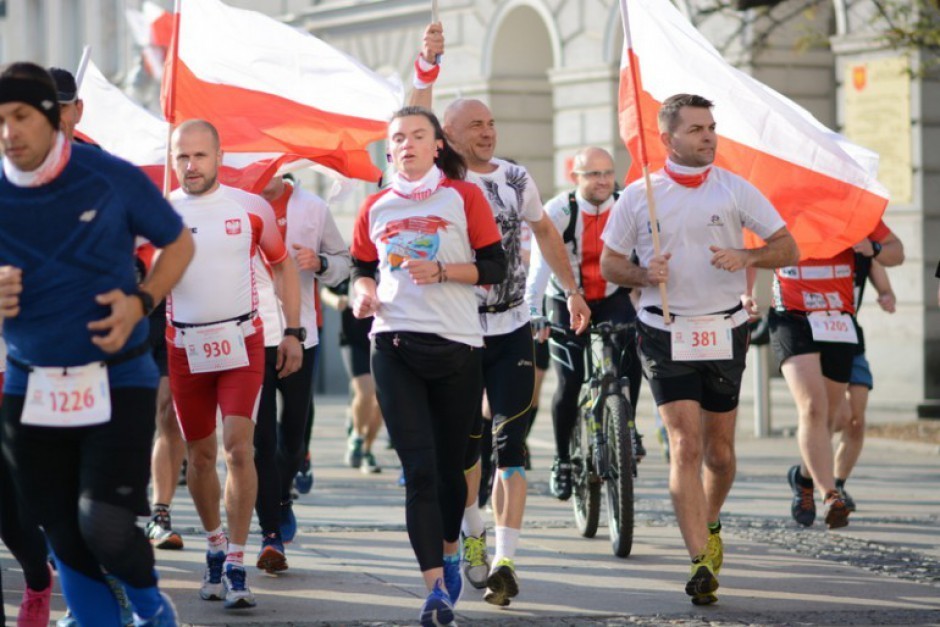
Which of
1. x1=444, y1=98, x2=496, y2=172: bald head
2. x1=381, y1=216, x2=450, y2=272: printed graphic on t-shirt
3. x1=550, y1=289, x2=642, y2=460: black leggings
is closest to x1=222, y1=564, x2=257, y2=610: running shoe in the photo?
x1=381, y1=216, x2=450, y2=272: printed graphic on t-shirt

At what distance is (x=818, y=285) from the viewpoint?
410 inches

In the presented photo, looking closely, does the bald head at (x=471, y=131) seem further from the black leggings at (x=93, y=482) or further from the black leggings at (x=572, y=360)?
the black leggings at (x=93, y=482)

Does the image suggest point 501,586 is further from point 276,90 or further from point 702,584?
Result: point 276,90

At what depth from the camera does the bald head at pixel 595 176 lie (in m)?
10.1

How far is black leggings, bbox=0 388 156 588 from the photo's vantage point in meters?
5.49

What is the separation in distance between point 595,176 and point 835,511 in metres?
2.15

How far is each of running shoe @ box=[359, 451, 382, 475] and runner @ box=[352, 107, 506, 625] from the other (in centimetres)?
662

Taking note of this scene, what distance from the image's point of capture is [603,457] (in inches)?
368

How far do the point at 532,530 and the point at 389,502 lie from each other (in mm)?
1751

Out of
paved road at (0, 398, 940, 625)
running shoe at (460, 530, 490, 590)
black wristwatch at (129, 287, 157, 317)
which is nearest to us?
black wristwatch at (129, 287, 157, 317)

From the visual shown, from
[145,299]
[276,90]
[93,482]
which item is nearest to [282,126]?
[276,90]

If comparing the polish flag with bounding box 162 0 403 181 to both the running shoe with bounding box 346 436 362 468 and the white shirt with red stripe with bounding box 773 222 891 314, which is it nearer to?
the white shirt with red stripe with bounding box 773 222 891 314

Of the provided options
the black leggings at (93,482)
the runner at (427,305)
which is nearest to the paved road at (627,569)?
the runner at (427,305)

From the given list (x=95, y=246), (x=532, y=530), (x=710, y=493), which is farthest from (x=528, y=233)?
(x=95, y=246)
